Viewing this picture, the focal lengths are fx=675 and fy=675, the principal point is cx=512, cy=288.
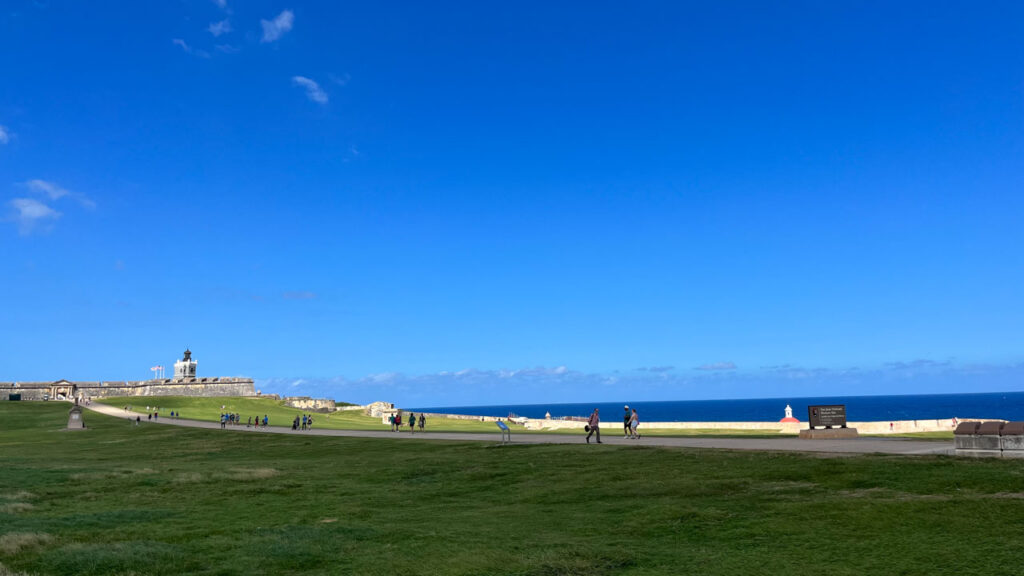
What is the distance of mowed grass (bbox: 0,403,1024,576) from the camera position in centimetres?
978

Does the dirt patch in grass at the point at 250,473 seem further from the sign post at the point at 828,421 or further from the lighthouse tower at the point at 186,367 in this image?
the lighthouse tower at the point at 186,367

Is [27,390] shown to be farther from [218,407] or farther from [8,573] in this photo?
[8,573]

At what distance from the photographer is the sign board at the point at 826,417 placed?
29.2 metres

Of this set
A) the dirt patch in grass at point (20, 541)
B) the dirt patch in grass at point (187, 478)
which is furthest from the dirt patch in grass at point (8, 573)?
the dirt patch in grass at point (187, 478)

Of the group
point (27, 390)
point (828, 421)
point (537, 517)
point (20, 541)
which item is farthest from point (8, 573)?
point (27, 390)

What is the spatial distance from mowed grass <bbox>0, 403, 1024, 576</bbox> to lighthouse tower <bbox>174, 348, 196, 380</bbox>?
374 ft

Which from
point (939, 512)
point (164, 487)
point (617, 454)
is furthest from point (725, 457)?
point (164, 487)

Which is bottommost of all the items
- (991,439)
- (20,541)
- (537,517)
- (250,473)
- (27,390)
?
(250,473)

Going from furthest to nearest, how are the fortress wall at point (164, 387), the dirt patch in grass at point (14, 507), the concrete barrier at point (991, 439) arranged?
the fortress wall at point (164, 387) → the concrete barrier at point (991, 439) → the dirt patch in grass at point (14, 507)

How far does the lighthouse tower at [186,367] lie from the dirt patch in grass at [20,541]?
128 meters

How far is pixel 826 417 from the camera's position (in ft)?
96.3

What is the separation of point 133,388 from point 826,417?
123 metres

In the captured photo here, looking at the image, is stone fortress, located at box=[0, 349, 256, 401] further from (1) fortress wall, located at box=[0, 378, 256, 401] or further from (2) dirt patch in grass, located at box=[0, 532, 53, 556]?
(2) dirt patch in grass, located at box=[0, 532, 53, 556]

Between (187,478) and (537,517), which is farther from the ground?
(537,517)
